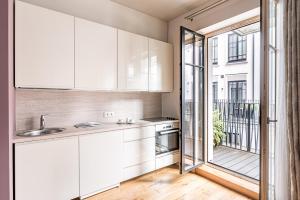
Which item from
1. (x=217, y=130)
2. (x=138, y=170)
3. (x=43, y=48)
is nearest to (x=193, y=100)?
(x=138, y=170)

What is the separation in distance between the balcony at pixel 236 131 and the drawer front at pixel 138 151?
157cm

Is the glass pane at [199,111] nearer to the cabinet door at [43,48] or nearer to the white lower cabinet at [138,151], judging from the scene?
the white lower cabinet at [138,151]

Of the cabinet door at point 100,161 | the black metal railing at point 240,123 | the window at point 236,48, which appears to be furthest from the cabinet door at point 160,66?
the window at point 236,48

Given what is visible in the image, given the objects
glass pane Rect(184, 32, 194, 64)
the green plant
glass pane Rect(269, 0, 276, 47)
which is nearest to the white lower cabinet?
glass pane Rect(184, 32, 194, 64)

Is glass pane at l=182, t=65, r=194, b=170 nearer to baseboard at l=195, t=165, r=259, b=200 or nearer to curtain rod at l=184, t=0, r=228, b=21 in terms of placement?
baseboard at l=195, t=165, r=259, b=200

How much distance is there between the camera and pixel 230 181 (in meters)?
2.42

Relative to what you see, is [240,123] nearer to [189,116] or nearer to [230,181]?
[189,116]

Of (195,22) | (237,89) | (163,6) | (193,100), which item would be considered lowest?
(193,100)

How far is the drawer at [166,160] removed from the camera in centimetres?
288

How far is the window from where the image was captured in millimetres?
6293

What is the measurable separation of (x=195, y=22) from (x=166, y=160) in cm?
241

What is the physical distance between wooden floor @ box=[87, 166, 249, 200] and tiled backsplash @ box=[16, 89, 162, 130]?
105 cm

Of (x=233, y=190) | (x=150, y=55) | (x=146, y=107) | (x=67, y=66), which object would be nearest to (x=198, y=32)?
(x=150, y=55)

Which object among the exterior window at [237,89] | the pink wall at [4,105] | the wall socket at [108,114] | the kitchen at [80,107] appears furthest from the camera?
the exterior window at [237,89]
